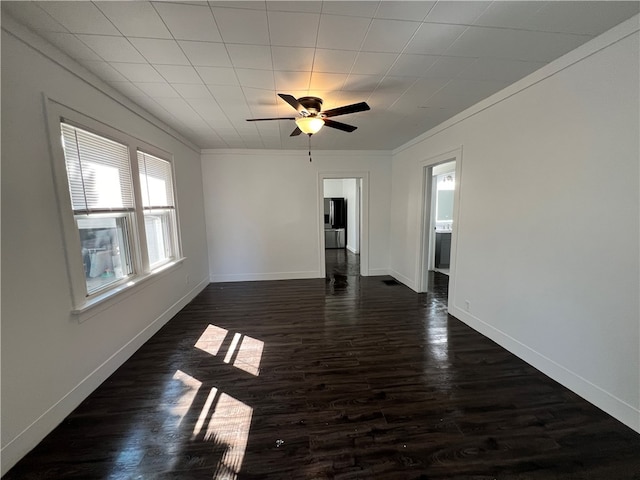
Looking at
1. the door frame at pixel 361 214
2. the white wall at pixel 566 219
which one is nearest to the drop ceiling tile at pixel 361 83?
the white wall at pixel 566 219

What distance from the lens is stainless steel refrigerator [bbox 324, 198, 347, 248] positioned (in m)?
8.49

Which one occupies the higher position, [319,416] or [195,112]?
[195,112]

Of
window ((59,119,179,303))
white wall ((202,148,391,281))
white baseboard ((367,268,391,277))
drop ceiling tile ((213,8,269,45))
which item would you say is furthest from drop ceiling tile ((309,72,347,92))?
white baseboard ((367,268,391,277))

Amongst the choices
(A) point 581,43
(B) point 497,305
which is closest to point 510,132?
(A) point 581,43

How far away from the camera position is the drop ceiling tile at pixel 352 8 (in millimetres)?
1423

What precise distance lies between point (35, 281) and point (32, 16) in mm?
1619

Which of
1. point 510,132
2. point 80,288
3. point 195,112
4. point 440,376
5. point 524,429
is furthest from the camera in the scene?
point 195,112

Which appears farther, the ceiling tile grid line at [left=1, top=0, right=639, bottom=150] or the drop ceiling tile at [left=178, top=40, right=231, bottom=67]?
the drop ceiling tile at [left=178, top=40, right=231, bottom=67]

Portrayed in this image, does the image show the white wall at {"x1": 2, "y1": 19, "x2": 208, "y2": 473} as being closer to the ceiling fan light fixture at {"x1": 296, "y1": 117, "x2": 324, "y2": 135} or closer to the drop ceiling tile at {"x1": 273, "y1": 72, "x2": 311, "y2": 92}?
the drop ceiling tile at {"x1": 273, "y1": 72, "x2": 311, "y2": 92}

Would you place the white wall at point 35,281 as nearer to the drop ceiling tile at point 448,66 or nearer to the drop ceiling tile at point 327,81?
the drop ceiling tile at point 327,81

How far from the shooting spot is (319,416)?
5.84 feet

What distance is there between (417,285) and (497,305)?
1686 millimetres

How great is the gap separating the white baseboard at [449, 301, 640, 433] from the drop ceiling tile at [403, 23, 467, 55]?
2709 mm

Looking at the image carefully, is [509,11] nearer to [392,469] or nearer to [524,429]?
[524,429]
